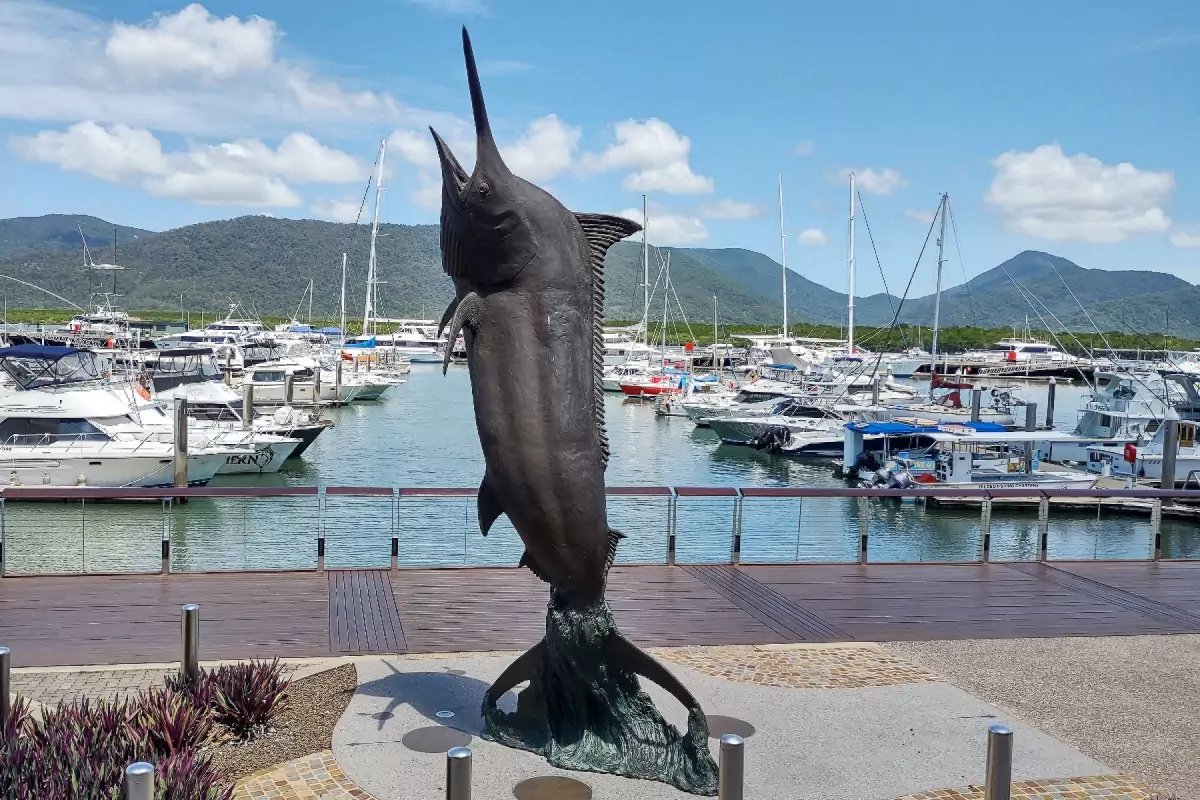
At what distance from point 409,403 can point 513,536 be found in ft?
130

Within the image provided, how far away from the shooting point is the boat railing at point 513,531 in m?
13.8

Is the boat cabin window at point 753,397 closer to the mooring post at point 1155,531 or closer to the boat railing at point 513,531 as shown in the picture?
the boat railing at point 513,531

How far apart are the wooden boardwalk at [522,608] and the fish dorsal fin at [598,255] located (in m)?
3.84

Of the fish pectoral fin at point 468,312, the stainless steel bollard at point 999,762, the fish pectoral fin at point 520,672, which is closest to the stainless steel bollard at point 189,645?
the fish pectoral fin at point 520,672

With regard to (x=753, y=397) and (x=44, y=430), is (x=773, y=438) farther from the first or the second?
(x=44, y=430)

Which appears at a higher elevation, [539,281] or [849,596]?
[539,281]

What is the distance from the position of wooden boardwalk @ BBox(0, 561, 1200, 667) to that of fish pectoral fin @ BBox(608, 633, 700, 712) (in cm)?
294

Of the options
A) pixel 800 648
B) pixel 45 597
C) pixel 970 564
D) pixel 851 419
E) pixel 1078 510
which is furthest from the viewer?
pixel 851 419

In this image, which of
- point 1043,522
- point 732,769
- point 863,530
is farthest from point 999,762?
point 1043,522

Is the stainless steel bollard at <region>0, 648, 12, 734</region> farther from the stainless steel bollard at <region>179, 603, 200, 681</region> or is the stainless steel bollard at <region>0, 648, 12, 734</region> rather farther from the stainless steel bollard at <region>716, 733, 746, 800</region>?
the stainless steel bollard at <region>716, 733, 746, 800</region>

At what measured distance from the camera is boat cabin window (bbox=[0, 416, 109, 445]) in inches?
1072

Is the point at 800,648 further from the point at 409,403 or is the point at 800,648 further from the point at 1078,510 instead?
the point at 409,403

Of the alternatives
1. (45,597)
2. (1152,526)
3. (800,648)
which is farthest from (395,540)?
(1152,526)

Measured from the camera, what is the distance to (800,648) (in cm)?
1076
